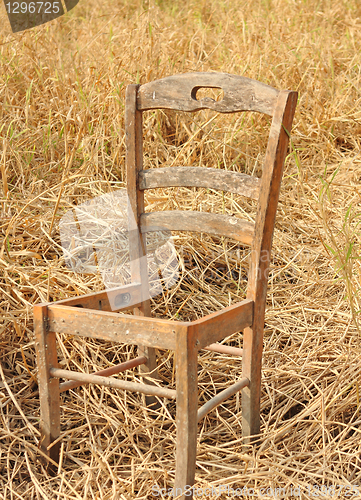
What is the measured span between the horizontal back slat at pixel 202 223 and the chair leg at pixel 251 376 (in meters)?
0.26

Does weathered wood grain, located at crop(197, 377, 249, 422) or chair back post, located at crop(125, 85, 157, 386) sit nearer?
weathered wood grain, located at crop(197, 377, 249, 422)

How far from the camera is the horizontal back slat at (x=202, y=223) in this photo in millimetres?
1556

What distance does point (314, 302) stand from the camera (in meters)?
2.16

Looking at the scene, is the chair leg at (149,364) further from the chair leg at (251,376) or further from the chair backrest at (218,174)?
the chair leg at (251,376)

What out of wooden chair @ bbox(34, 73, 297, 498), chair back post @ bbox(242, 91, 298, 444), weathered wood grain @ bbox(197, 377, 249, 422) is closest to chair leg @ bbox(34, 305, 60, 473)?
wooden chair @ bbox(34, 73, 297, 498)

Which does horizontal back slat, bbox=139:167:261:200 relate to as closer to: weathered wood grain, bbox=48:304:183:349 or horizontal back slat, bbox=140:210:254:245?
horizontal back slat, bbox=140:210:254:245

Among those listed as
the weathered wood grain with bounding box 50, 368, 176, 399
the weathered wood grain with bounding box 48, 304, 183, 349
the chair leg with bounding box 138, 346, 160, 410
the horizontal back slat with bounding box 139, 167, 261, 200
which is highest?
the horizontal back slat with bounding box 139, 167, 261, 200

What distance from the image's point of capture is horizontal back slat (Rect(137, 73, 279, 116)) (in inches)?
57.2

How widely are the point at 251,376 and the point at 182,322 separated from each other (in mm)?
372
